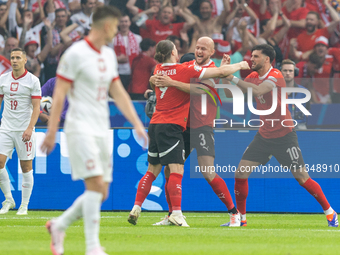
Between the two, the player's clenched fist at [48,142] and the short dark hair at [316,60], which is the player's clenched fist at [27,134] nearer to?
the player's clenched fist at [48,142]

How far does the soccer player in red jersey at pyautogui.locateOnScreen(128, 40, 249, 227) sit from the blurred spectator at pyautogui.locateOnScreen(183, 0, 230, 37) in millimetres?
5908

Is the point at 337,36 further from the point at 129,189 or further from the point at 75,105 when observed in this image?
the point at 75,105

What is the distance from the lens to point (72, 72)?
12.8 feet

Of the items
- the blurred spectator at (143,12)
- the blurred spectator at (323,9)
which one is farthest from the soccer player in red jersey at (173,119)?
the blurred spectator at (323,9)

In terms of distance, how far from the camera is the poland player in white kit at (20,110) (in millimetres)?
8133

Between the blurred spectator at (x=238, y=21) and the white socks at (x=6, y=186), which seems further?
the blurred spectator at (x=238, y=21)

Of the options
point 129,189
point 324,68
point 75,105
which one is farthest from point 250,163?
point 324,68

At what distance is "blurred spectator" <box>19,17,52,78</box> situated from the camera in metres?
12.0

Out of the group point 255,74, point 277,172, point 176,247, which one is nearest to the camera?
point 176,247

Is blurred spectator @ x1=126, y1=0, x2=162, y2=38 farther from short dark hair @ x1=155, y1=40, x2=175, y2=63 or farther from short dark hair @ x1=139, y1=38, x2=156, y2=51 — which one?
short dark hair @ x1=155, y1=40, x2=175, y2=63

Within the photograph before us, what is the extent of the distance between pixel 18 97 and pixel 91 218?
15.7ft

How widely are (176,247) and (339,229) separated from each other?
2904 mm

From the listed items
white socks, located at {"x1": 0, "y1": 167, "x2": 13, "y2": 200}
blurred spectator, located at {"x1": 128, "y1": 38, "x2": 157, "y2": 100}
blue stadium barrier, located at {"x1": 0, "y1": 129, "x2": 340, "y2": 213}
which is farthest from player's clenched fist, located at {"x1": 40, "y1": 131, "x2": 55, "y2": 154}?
blurred spectator, located at {"x1": 128, "y1": 38, "x2": 157, "y2": 100}

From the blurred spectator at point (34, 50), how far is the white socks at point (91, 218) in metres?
8.54
